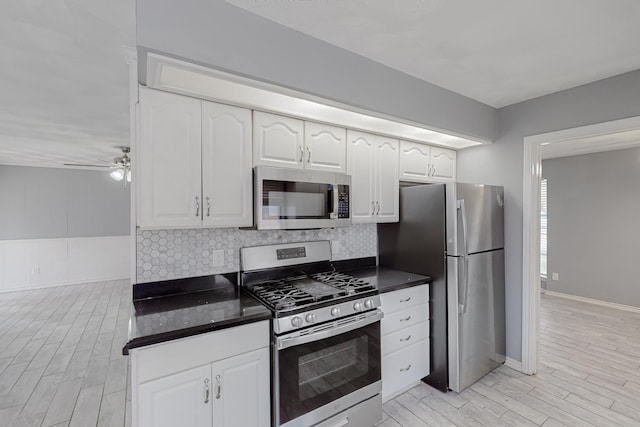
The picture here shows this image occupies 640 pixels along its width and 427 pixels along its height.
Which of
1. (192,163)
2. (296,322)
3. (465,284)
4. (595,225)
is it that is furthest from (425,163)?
(595,225)

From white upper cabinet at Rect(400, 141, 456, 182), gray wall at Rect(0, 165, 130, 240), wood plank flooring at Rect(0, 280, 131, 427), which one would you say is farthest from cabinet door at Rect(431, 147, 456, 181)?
gray wall at Rect(0, 165, 130, 240)

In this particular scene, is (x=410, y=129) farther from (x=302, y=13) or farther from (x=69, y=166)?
(x=69, y=166)

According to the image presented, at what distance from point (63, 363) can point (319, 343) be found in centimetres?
296

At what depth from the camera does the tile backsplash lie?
1.90m

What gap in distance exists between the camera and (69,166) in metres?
6.12

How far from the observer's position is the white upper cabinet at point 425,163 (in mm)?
2869

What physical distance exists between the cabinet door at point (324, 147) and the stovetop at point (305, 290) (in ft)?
2.88

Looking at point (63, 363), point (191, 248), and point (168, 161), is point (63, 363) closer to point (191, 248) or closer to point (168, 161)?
point (191, 248)

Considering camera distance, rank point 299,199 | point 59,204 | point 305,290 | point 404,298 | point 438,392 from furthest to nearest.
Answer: point 59,204
point 438,392
point 404,298
point 299,199
point 305,290

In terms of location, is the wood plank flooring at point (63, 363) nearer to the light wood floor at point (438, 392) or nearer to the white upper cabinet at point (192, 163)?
Answer: the light wood floor at point (438, 392)

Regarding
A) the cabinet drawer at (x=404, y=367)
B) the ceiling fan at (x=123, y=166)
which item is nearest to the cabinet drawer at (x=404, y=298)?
the cabinet drawer at (x=404, y=367)

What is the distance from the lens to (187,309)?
5.62ft

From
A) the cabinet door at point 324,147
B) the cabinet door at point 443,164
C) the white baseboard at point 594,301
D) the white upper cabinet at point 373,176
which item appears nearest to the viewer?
the cabinet door at point 324,147

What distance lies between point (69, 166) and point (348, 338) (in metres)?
7.07
